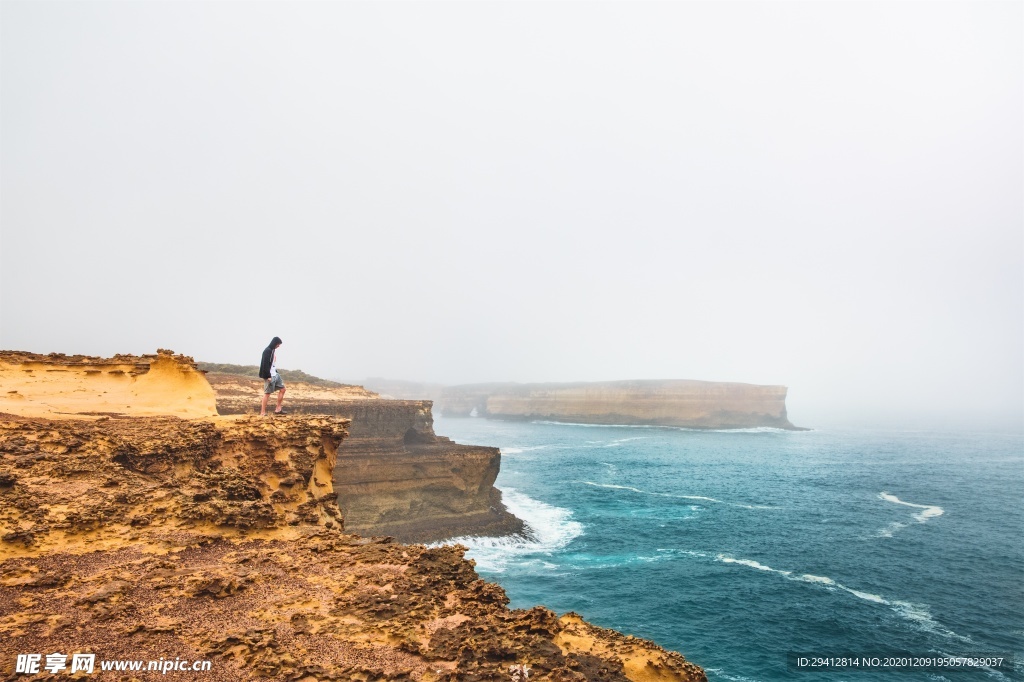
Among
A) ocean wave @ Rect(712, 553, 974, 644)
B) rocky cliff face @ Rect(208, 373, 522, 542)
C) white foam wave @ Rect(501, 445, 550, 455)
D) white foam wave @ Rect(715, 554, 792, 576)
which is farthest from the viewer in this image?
white foam wave @ Rect(501, 445, 550, 455)

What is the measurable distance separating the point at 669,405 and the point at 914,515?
89.9m

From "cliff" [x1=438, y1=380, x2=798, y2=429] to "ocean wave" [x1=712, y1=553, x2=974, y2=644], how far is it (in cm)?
10197

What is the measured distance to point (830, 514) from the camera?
42.9m

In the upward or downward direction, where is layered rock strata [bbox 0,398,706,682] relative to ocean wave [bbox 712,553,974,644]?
upward

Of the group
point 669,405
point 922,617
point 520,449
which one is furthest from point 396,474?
point 669,405

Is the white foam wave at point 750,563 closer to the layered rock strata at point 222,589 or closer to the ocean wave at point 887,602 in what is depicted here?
the ocean wave at point 887,602

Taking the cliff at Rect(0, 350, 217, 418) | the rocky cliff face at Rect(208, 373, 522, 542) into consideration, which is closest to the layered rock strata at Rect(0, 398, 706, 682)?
the cliff at Rect(0, 350, 217, 418)

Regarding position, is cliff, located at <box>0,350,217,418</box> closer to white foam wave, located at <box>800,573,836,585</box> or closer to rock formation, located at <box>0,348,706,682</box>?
rock formation, located at <box>0,348,706,682</box>

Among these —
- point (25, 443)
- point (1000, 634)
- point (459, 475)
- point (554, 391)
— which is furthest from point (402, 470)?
point (554, 391)

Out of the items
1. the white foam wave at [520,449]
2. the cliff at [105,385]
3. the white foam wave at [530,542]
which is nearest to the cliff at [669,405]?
the white foam wave at [520,449]

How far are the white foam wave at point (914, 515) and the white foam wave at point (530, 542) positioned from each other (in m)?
22.1

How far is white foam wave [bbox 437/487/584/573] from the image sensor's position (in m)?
32.3

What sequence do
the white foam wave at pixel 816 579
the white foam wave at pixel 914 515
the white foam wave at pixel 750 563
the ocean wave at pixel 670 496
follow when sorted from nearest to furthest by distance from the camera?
the white foam wave at pixel 816 579
the white foam wave at pixel 750 563
the white foam wave at pixel 914 515
the ocean wave at pixel 670 496

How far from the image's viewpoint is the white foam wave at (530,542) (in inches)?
1272
